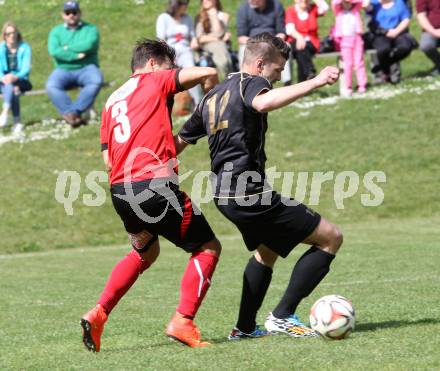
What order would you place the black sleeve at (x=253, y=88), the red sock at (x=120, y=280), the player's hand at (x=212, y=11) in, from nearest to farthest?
the black sleeve at (x=253, y=88), the red sock at (x=120, y=280), the player's hand at (x=212, y=11)

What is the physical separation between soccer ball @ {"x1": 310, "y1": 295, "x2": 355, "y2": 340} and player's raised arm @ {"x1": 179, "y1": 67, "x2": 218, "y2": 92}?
5.66 ft

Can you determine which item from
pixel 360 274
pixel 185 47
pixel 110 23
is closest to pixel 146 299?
pixel 360 274

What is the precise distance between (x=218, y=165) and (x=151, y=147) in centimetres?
47

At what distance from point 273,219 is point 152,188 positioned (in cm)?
84

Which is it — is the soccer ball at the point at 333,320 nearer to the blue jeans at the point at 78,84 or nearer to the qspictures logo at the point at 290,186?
the qspictures logo at the point at 290,186

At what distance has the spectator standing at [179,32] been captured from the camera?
18250mm

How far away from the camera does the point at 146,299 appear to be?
973cm

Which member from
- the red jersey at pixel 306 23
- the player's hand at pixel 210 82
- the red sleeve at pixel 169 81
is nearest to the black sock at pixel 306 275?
the player's hand at pixel 210 82

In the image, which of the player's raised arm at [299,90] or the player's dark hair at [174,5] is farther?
the player's dark hair at [174,5]

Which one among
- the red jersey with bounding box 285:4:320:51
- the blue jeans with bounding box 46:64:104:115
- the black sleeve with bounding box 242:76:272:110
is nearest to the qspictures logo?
the blue jeans with bounding box 46:64:104:115

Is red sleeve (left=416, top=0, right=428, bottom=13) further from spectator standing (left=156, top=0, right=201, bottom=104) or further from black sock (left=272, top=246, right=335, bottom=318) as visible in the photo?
black sock (left=272, top=246, right=335, bottom=318)

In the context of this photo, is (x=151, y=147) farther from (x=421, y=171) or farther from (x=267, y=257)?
(x=421, y=171)

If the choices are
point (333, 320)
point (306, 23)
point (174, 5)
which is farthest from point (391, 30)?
point (333, 320)

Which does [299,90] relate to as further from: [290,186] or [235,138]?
[290,186]
